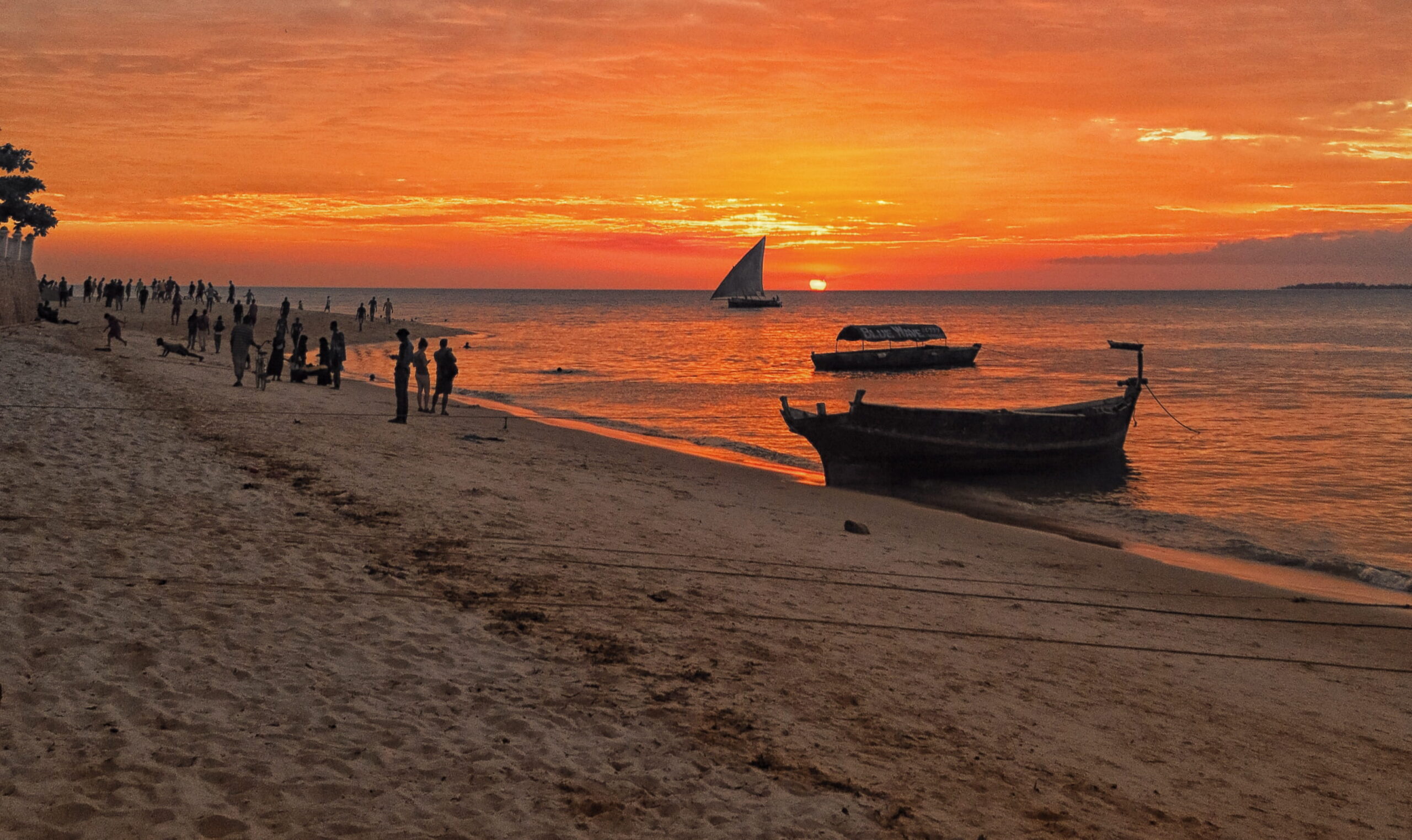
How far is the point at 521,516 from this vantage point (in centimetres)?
1166

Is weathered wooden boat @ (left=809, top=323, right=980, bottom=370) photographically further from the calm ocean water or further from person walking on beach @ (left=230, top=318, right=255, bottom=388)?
person walking on beach @ (left=230, top=318, right=255, bottom=388)

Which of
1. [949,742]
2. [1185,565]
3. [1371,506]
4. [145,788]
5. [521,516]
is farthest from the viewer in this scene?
[1371,506]

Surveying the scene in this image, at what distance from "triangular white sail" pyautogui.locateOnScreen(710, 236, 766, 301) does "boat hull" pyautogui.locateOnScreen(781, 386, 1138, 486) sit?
87306 millimetres

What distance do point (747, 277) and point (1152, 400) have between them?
242ft

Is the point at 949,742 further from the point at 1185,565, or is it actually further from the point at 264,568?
the point at 1185,565

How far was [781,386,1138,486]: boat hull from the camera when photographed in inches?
744

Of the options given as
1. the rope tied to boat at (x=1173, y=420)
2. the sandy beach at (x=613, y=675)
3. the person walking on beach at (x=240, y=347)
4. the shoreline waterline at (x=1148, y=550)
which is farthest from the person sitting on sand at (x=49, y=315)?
the rope tied to boat at (x=1173, y=420)

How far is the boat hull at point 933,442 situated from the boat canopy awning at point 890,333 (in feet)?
104

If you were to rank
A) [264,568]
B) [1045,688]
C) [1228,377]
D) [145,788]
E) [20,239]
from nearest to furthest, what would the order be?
[145,788], [1045,688], [264,568], [20,239], [1228,377]

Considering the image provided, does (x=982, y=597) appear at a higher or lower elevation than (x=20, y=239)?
lower

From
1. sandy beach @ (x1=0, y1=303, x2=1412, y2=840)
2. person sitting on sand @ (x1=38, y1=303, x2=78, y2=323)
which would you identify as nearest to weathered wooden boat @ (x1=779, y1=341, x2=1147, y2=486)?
sandy beach @ (x1=0, y1=303, x2=1412, y2=840)

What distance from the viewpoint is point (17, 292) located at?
1335 inches

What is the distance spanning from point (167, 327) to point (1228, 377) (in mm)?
57493

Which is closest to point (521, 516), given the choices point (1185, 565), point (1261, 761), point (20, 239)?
point (1261, 761)
